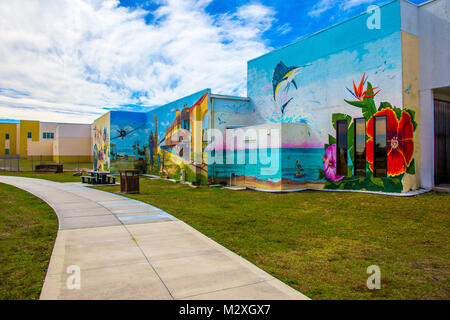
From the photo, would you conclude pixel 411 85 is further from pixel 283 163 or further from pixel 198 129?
pixel 198 129

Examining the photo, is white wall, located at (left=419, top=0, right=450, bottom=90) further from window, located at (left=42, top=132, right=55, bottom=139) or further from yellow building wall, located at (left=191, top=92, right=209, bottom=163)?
window, located at (left=42, top=132, right=55, bottom=139)

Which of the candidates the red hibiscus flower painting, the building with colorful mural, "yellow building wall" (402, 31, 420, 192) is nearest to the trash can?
the building with colorful mural

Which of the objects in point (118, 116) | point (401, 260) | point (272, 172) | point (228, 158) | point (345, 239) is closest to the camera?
point (401, 260)

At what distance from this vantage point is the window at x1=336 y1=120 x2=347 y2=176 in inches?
579

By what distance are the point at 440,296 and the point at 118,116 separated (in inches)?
1181

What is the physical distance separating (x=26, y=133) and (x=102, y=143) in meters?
41.1

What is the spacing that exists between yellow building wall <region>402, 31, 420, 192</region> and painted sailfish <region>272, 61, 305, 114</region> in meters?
5.28

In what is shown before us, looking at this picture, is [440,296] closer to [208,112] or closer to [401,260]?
[401,260]

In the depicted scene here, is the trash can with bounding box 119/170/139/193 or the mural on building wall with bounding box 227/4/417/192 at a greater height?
the mural on building wall with bounding box 227/4/417/192

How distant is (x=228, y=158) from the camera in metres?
19.3
